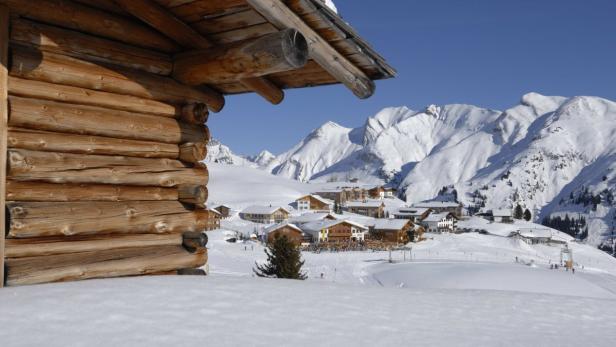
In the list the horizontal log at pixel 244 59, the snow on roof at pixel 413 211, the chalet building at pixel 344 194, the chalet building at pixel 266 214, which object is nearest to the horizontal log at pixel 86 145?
the horizontal log at pixel 244 59

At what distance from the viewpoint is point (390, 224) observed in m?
78.9

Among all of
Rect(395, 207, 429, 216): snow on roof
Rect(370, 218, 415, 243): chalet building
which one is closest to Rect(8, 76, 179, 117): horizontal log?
Rect(370, 218, 415, 243): chalet building

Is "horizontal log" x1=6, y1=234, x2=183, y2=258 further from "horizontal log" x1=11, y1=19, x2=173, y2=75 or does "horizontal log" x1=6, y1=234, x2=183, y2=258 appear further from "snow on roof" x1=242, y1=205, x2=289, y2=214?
"snow on roof" x1=242, y1=205, x2=289, y2=214

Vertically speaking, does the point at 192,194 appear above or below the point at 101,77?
below

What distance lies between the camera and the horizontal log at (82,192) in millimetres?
5938

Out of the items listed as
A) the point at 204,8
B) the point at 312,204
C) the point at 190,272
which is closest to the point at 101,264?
the point at 190,272

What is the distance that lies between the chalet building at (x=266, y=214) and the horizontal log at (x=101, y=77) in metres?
80.2

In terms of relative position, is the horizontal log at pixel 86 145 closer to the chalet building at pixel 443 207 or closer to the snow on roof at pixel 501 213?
the chalet building at pixel 443 207

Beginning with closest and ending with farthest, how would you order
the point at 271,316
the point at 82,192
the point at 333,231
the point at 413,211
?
1. the point at 271,316
2. the point at 82,192
3. the point at 333,231
4. the point at 413,211

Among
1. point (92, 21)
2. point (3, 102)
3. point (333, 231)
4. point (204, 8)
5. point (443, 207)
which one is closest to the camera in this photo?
point (3, 102)

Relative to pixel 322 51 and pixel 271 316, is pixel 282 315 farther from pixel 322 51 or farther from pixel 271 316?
pixel 322 51

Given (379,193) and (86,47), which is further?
(379,193)

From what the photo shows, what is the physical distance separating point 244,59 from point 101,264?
2891mm

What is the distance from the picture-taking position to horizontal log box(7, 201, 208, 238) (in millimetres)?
5895
